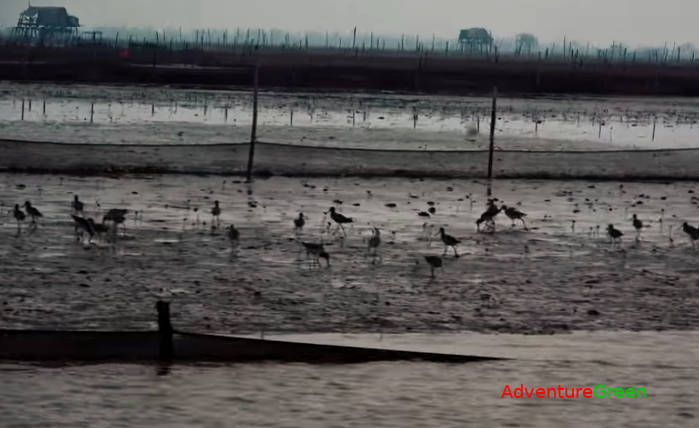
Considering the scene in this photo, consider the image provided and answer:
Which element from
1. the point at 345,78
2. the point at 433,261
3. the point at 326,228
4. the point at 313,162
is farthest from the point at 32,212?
the point at 345,78

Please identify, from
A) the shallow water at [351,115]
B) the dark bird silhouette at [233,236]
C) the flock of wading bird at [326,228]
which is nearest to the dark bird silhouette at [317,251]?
the flock of wading bird at [326,228]

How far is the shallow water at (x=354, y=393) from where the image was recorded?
1035cm

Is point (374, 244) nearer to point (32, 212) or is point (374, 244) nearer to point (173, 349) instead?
point (32, 212)

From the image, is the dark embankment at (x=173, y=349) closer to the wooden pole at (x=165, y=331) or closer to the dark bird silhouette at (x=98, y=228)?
the wooden pole at (x=165, y=331)

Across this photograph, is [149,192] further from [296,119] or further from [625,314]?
[296,119]

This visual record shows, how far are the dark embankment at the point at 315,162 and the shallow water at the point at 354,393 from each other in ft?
59.1

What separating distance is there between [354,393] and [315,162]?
20.2 metres

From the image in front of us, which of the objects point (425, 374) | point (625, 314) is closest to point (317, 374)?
point (425, 374)

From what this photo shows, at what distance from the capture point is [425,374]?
38.5ft

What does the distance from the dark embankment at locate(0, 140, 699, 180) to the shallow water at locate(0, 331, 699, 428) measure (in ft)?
59.1

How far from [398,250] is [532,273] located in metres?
2.26

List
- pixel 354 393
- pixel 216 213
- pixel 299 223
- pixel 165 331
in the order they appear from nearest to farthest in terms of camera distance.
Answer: pixel 354 393
pixel 165 331
pixel 299 223
pixel 216 213

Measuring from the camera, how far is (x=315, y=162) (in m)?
31.1

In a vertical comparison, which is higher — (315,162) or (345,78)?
(345,78)
